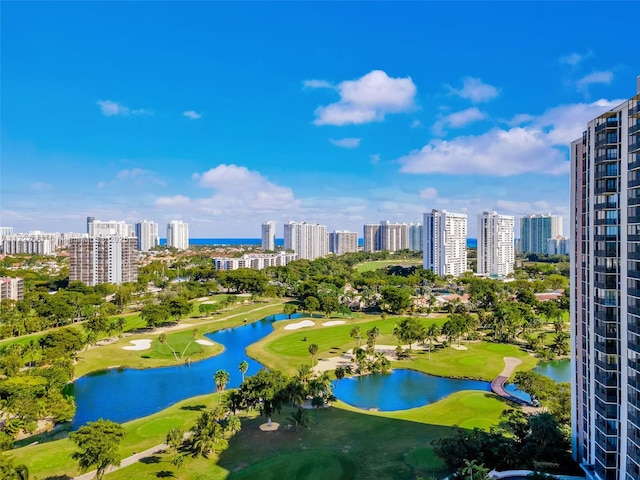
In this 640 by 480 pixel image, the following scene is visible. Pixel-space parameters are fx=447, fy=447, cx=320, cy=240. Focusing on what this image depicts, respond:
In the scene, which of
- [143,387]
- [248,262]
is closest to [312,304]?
[143,387]

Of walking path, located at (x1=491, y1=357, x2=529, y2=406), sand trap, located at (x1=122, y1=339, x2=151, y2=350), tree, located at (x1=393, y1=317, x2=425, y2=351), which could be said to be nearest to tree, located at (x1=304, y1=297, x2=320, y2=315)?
tree, located at (x1=393, y1=317, x2=425, y2=351)

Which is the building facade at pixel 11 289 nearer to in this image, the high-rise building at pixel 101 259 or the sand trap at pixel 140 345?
the high-rise building at pixel 101 259

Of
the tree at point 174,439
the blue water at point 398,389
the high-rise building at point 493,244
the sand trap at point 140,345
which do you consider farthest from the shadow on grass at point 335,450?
the high-rise building at point 493,244

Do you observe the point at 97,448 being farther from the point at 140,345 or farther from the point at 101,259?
the point at 101,259

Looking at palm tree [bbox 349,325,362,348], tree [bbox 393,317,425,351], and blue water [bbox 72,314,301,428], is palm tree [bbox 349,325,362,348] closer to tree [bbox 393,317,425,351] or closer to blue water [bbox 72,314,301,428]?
tree [bbox 393,317,425,351]

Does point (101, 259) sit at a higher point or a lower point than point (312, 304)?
higher
